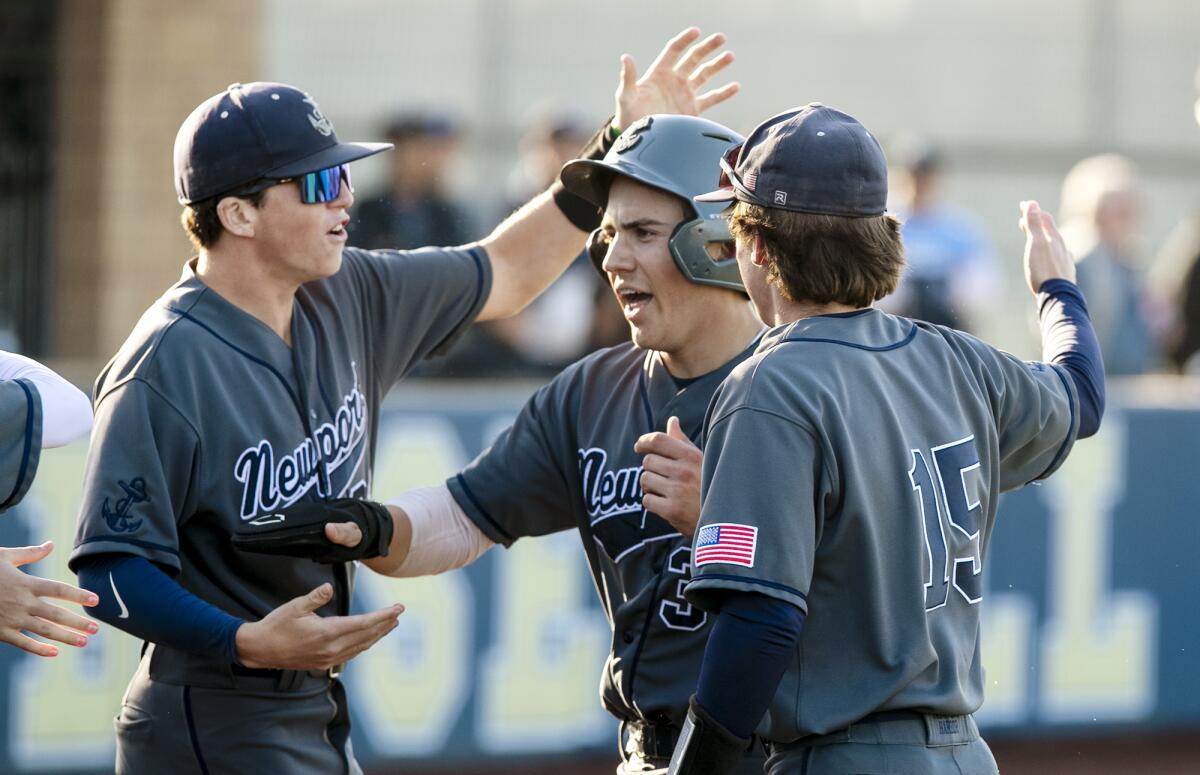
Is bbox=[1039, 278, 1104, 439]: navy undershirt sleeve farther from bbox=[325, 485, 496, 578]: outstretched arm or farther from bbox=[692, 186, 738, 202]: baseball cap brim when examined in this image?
bbox=[325, 485, 496, 578]: outstretched arm

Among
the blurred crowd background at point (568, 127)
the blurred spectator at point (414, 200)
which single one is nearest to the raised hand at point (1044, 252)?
the blurred crowd background at point (568, 127)

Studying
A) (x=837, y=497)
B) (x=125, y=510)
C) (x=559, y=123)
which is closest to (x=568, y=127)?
(x=559, y=123)

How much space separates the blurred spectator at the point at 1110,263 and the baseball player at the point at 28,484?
6337 mm

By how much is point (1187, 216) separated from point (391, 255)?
10.0m

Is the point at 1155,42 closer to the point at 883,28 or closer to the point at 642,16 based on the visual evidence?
the point at 883,28

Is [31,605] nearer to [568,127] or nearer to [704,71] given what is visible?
[704,71]

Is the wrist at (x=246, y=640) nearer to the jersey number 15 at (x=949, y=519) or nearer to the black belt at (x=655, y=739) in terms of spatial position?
the black belt at (x=655, y=739)

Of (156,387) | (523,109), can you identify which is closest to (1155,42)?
(523,109)

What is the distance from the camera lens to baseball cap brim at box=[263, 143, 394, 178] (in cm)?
347

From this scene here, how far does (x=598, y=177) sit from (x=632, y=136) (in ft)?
0.67

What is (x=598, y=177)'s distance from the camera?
143 inches

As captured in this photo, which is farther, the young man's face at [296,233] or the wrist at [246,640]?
the young man's face at [296,233]

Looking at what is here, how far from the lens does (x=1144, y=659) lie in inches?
300

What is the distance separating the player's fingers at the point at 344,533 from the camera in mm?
3242
